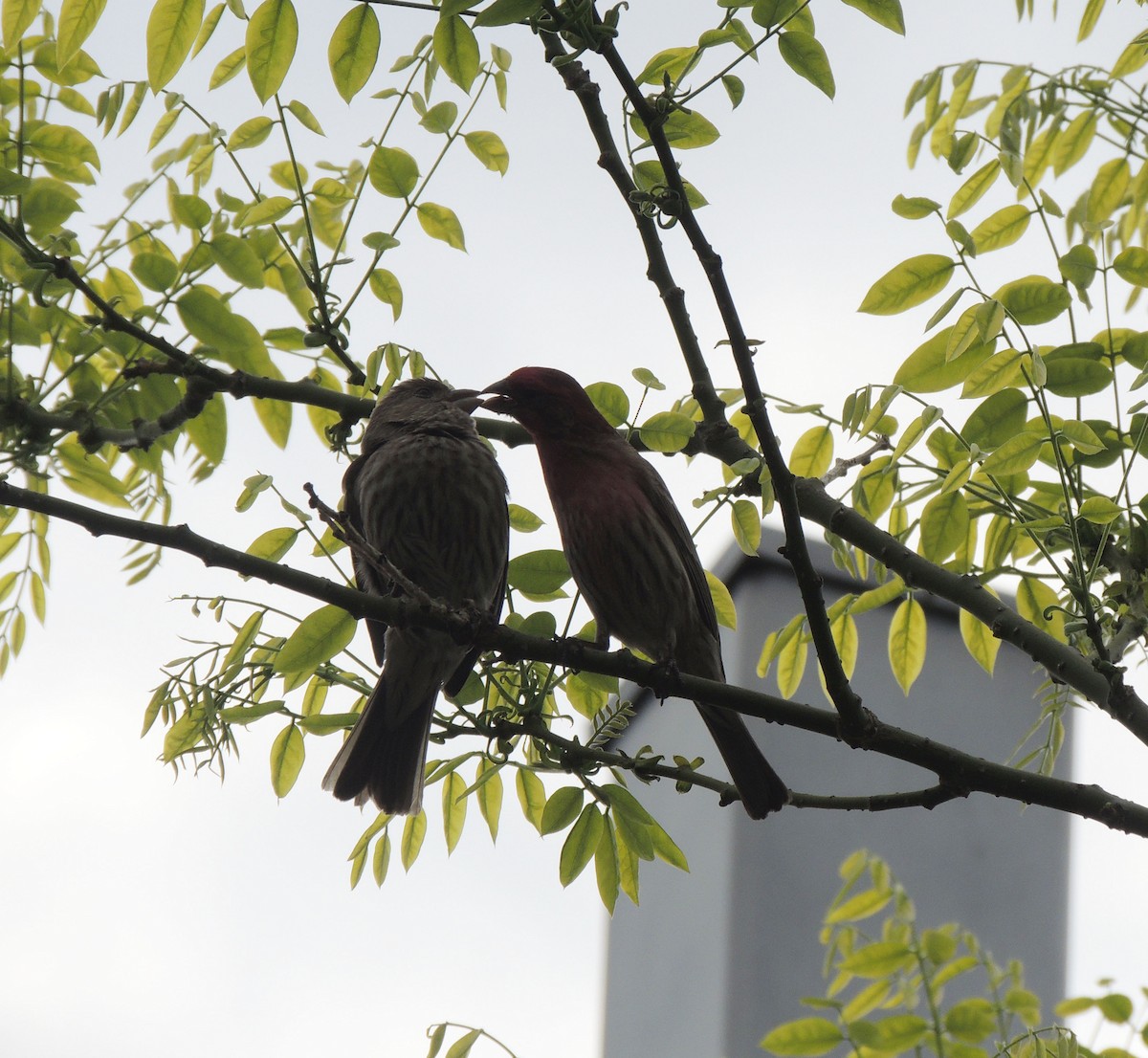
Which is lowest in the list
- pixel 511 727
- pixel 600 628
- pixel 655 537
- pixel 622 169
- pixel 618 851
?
pixel 618 851

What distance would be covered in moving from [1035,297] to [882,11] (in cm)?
77

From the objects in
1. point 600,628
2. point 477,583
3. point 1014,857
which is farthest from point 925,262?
point 1014,857

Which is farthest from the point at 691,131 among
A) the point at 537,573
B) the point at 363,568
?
the point at 363,568

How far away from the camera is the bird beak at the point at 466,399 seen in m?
4.80

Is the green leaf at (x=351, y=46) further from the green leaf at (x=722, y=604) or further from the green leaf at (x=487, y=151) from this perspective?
the green leaf at (x=722, y=604)

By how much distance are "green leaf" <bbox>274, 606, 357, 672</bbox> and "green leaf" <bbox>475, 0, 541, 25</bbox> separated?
4.39 feet

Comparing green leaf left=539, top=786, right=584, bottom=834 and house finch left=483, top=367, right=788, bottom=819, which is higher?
house finch left=483, top=367, right=788, bottom=819

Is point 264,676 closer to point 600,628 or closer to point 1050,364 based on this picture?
point 600,628

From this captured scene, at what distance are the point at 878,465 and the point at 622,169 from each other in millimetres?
917

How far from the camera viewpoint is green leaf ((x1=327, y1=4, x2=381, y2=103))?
9.96 ft

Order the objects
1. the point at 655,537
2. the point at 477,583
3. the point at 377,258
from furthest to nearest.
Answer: the point at 477,583, the point at 655,537, the point at 377,258

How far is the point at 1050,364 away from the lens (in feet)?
10.3

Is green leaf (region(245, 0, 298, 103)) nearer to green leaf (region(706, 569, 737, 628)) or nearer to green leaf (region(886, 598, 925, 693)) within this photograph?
green leaf (region(706, 569, 737, 628))

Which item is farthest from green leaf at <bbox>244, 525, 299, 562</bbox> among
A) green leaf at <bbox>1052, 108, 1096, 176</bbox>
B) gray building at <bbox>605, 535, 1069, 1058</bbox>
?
gray building at <bbox>605, 535, 1069, 1058</bbox>
